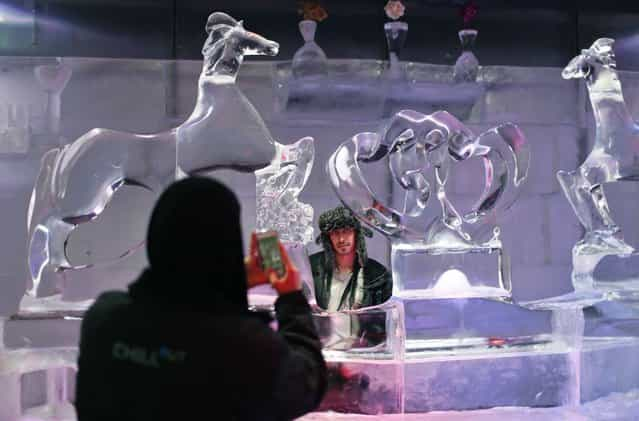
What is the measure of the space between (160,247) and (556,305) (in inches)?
59.8

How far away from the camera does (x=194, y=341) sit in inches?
37.8

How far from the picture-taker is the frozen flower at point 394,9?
3.66 m

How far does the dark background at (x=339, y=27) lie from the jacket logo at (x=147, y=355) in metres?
2.94

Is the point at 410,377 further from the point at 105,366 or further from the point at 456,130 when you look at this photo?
the point at 105,366

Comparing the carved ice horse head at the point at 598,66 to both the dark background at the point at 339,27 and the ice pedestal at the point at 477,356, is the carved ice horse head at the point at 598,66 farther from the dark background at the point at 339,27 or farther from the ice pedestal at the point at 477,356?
the dark background at the point at 339,27

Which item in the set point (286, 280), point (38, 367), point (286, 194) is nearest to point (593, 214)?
point (286, 194)

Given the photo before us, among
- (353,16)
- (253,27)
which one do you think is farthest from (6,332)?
(353,16)

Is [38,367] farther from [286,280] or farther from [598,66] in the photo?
[598,66]

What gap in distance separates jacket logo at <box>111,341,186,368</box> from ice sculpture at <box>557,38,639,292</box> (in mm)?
1798

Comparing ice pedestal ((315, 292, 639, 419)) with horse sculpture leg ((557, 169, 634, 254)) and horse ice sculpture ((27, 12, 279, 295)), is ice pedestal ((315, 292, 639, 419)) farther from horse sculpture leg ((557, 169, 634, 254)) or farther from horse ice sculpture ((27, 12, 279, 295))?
horse ice sculpture ((27, 12, 279, 295))

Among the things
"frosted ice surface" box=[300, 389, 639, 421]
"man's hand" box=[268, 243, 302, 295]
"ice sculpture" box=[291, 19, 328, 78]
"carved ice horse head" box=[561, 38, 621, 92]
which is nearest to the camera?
"man's hand" box=[268, 243, 302, 295]

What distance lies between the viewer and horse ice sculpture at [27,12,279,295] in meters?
2.07

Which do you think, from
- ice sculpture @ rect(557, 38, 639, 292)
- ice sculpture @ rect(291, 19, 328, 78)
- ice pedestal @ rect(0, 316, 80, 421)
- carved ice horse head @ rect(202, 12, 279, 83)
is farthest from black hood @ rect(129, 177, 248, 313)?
ice sculpture @ rect(291, 19, 328, 78)

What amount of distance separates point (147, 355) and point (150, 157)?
1194 millimetres
